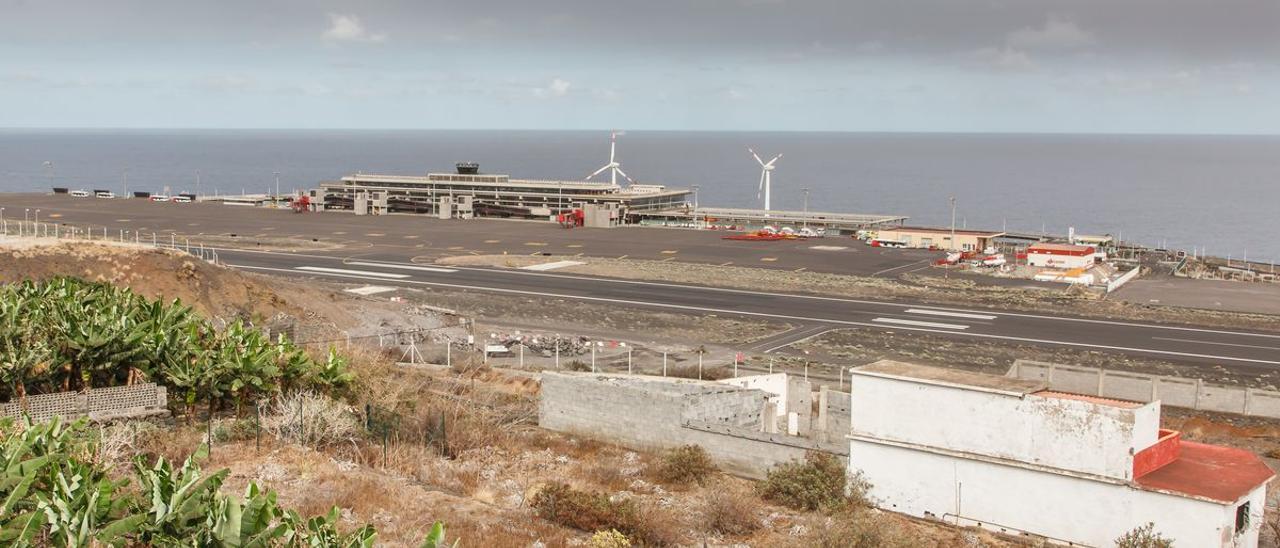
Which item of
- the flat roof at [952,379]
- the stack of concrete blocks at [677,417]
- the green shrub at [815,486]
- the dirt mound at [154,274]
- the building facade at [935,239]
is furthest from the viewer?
the building facade at [935,239]

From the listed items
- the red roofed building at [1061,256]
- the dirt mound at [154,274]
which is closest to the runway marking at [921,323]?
the red roofed building at [1061,256]

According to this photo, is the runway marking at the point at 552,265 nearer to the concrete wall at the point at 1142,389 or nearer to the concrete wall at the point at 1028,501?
the concrete wall at the point at 1142,389

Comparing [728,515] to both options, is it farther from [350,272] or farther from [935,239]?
[935,239]

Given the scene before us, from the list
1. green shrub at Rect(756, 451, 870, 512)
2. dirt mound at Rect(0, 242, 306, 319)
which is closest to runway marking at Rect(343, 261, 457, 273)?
dirt mound at Rect(0, 242, 306, 319)

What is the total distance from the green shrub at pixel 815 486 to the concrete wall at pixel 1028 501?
475 millimetres

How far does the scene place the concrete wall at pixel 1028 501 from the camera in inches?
943

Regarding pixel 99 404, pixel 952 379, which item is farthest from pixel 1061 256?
pixel 99 404

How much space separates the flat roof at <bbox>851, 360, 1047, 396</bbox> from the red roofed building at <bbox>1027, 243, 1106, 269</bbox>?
63088mm

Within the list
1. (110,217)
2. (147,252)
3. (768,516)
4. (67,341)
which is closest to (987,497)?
(768,516)

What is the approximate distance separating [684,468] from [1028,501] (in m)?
8.51

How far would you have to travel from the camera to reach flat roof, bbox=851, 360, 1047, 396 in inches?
1054

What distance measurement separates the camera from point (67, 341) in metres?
29.6

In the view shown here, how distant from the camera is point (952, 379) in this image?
27547 mm

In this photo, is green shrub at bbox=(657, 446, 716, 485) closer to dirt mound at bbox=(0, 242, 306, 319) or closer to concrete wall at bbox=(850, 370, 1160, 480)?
concrete wall at bbox=(850, 370, 1160, 480)
